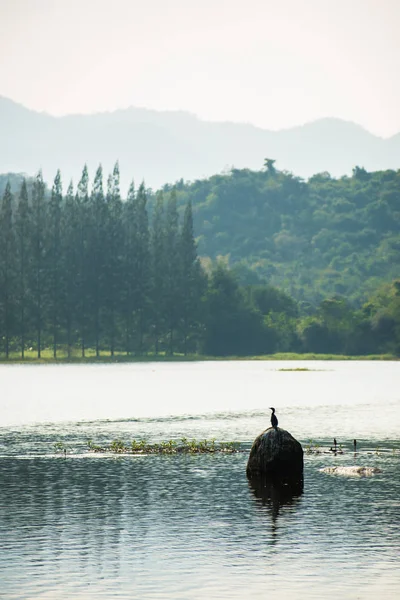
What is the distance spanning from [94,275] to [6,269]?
15.7 meters

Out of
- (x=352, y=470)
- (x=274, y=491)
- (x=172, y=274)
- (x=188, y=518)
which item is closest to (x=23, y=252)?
(x=172, y=274)

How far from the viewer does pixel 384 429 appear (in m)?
65.2

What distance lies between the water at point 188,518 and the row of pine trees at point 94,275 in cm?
10669

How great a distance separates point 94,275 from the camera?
7343 inches

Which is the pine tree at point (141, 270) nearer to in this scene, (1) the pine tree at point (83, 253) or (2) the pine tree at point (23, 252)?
(1) the pine tree at point (83, 253)

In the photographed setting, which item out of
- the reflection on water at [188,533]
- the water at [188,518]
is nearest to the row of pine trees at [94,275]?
the water at [188,518]

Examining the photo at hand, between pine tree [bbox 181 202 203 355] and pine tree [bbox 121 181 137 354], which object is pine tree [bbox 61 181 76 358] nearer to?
pine tree [bbox 121 181 137 354]

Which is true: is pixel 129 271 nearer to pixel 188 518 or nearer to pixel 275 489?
pixel 275 489

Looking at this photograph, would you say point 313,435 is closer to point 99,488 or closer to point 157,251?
point 99,488

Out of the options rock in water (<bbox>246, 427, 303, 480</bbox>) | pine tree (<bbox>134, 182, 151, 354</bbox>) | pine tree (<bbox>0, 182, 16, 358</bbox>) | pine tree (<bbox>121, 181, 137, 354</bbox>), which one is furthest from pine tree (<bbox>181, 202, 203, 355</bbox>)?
rock in water (<bbox>246, 427, 303, 480</bbox>)

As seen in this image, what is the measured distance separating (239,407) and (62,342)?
104047mm

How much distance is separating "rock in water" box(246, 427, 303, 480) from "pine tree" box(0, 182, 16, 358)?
139 m

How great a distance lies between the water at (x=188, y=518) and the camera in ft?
86.2

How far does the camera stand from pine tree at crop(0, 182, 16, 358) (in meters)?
177
